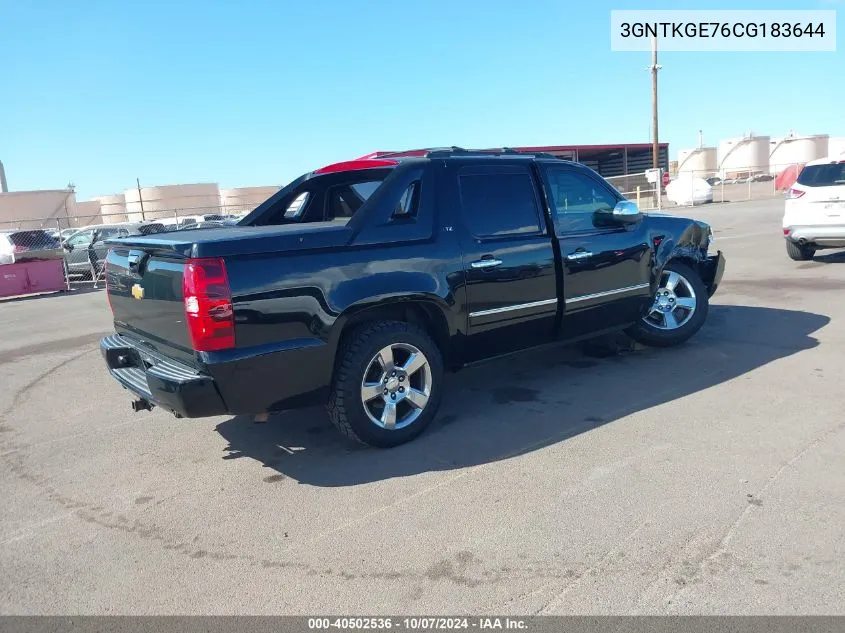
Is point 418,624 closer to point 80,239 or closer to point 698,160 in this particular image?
point 80,239

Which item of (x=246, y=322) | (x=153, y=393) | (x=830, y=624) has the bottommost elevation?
(x=830, y=624)

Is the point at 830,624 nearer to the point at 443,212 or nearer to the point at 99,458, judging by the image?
the point at 443,212

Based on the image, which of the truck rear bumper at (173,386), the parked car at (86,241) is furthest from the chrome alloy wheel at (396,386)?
the parked car at (86,241)

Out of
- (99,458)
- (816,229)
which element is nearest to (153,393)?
(99,458)

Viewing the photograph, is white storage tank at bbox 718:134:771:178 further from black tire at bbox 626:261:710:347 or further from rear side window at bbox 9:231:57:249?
black tire at bbox 626:261:710:347

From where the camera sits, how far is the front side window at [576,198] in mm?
5340

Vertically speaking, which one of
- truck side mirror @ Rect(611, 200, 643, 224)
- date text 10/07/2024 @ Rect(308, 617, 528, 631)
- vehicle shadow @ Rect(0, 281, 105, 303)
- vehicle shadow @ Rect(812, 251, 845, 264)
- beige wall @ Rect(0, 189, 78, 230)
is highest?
Result: beige wall @ Rect(0, 189, 78, 230)

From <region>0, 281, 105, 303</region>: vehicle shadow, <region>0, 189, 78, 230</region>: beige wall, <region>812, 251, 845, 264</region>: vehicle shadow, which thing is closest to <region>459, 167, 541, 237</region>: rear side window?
<region>812, 251, 845, 264</region>: vehicle shadow

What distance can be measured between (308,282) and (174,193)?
6313 centimetres

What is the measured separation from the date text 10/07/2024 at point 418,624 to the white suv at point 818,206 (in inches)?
412

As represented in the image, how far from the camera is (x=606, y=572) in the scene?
2.97m

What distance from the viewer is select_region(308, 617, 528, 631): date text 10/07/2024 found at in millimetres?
2682

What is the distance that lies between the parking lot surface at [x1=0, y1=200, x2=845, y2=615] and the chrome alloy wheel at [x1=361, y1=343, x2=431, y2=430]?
22 cm

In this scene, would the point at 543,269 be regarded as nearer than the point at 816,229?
Yes
